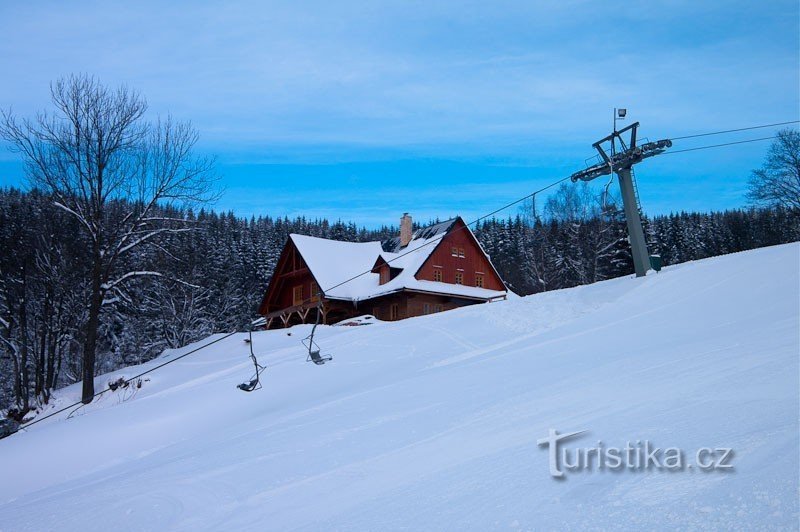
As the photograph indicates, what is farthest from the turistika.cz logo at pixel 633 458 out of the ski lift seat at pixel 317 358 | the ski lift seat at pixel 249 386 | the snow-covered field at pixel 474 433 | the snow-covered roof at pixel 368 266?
the snow-covered roof at pixel 368 266

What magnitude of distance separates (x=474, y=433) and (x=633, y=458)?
2704 millimetres

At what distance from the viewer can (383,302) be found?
3772 cm

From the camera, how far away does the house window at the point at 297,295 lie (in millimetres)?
41719

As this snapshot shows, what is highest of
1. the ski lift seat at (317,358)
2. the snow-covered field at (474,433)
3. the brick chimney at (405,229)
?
the brick chimney at (405,229)

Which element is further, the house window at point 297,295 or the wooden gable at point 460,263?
the house window at point 297,295

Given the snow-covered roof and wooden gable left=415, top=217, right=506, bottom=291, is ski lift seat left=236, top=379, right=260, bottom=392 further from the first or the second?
wooden gable left=415, top=217, right=506, bottom=291

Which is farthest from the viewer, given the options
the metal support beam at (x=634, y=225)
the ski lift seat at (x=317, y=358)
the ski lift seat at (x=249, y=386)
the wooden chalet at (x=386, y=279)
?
the wooden chalet at (x=386, y=279)

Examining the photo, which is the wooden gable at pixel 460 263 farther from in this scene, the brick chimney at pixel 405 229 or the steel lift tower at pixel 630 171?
the steel lift tower at pixel 630 171

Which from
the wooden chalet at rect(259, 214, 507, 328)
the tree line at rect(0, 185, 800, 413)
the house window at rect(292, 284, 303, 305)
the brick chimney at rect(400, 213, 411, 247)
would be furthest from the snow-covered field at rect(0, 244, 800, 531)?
the brick chimney at rect(400, 213, 411, 247)

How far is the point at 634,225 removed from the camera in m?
22.8

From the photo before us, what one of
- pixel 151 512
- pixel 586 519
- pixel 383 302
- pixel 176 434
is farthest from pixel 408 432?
→ pixel 383 302

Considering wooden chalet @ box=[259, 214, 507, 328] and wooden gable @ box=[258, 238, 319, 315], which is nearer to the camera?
wooden chalet @ box=[259, 214, 507, 328]

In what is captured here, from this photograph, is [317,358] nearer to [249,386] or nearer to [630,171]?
[249,386]

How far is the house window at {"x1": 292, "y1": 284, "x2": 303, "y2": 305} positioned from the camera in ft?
137
